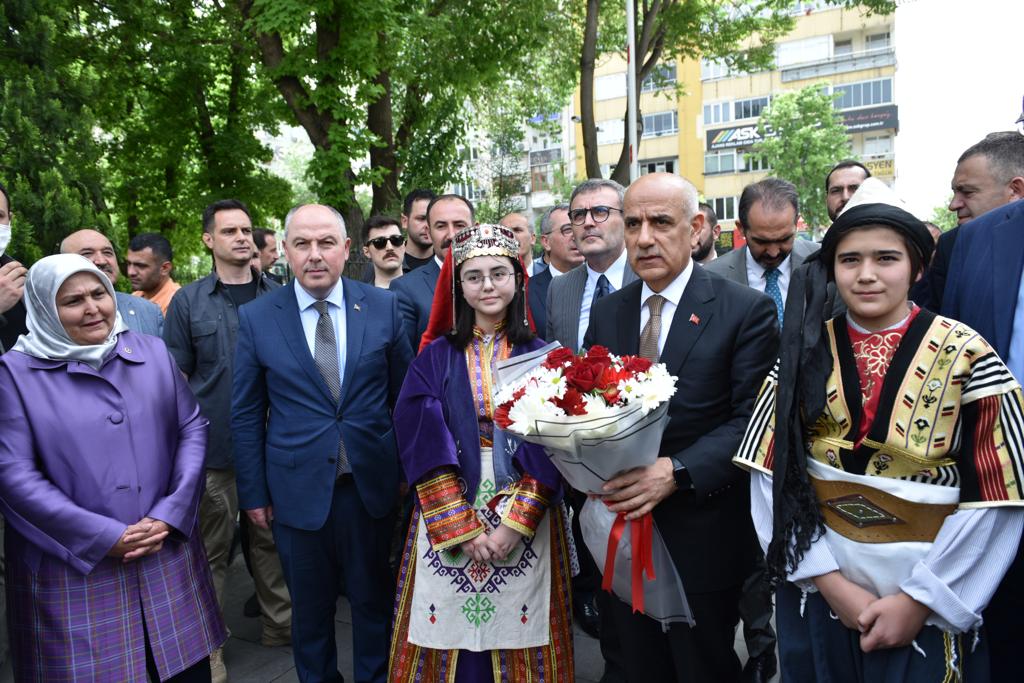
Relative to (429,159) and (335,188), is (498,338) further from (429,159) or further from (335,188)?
(429,159)

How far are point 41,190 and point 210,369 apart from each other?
130 inches

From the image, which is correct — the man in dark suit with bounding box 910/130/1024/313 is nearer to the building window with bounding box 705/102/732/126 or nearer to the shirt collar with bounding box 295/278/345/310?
the shirt collar with bounding box 295/278/345/310

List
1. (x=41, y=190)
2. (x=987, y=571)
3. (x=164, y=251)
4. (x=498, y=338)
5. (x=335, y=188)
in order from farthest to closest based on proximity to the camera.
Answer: (x=335, y=188) < (x=41, y=190) < (x=164, y=251) < (x=498, y=338) < (x=987, y=571)

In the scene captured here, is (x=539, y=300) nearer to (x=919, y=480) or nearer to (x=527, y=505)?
(x=527, y=505)

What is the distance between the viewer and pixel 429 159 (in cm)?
1367

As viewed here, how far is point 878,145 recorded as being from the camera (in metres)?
48.2

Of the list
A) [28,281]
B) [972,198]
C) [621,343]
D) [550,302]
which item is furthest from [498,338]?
[972,198]

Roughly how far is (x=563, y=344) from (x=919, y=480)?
1941 mm

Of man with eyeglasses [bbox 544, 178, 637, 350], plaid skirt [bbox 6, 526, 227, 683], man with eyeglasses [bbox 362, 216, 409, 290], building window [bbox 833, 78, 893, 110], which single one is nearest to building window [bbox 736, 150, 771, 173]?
building window [bbox 833, 78, 893, 110]

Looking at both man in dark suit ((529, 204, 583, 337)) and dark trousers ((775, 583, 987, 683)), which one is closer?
dark trousers ((775, 583, 987, 683))

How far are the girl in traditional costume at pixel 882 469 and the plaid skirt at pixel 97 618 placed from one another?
2.35m

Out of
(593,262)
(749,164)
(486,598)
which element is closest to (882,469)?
(486,598)

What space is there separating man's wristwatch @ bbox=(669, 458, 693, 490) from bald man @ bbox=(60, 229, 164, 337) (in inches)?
136

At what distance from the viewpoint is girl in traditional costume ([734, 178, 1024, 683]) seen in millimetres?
1983
